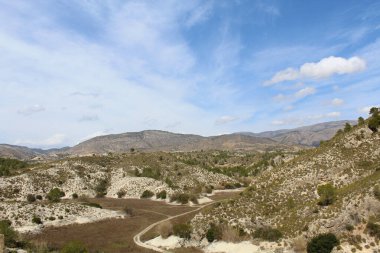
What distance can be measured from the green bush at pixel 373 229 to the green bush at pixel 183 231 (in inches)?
927

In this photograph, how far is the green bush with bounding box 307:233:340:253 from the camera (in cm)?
3997

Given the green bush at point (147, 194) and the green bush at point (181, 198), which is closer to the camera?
the green bush at point (181, 198)

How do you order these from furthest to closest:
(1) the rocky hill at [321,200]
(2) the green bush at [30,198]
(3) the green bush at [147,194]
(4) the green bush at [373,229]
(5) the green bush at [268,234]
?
(3) the green bush at [147,194]
(2) the green bush at [30,198]
(5) the green bush at [268,234]
(1) the rocky hill at [321,200]
(4) the green bush at [373,229]

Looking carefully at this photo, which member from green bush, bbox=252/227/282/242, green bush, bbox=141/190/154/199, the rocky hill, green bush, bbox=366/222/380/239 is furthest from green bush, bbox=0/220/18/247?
green bush, bbox=141/190/154/199

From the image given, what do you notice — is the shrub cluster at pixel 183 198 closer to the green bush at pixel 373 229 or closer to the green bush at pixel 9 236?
the green bush at pixel 9 236

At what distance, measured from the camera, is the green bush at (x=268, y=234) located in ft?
152

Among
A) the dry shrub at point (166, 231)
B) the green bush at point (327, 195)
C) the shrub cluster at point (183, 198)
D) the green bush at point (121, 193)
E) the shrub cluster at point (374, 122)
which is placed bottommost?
the dry shrub at point (166, 231)

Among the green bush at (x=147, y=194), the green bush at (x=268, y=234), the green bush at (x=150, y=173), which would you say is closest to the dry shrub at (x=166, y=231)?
the green bush at (x=268, y=234)

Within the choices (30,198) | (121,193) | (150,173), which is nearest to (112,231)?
(30,198)

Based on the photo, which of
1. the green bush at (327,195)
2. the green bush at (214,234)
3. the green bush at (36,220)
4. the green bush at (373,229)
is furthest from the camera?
the green bush at (36,220)

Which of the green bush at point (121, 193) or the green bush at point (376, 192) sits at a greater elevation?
the green bush at point (376, 192)

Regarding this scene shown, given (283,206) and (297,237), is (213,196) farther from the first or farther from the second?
(297,237)

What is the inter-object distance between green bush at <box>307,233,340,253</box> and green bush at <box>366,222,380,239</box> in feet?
12.3

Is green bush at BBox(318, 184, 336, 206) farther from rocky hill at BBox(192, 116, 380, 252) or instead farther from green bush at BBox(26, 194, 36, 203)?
green bush at BBox(26, 194, 36, 203)
